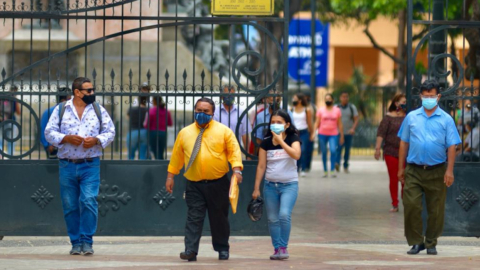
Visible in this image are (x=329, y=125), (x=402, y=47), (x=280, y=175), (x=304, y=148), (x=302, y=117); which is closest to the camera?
(x=280, y=175)

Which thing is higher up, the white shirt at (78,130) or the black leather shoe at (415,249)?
the white shirt at (78,130)

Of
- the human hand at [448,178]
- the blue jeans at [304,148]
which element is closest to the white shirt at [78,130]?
the human hand at [448,178]

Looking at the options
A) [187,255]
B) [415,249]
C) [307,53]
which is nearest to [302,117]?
[415,249]

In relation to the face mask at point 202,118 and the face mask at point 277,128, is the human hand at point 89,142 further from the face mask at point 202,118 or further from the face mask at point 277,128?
the face mask at point 277,128

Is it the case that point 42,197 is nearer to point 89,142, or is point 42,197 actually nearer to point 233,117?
point 89,142

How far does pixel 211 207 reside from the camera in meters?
9.98

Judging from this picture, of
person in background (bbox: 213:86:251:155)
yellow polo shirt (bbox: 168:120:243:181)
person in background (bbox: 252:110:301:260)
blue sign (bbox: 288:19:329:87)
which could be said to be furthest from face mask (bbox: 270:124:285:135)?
blue sign (bbox: 288:19:329:87)

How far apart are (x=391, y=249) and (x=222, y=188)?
2094 millimetres

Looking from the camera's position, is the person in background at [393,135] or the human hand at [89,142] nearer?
the human hand at [89,142]

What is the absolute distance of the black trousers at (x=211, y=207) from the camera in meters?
9.92

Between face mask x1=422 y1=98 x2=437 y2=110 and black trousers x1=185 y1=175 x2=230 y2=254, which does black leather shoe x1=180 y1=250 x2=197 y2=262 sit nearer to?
black trousers x1=185 y1=175 x2=230 y2=254

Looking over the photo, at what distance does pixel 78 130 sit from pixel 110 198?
1.38m

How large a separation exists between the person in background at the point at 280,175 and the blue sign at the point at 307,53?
23.5m

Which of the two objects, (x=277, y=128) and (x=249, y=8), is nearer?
(x=277, y=128)
